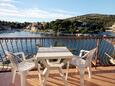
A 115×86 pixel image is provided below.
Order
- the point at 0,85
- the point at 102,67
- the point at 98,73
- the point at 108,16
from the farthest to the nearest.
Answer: the point at 108,16, the point at 102,67, the point at 98,73, the point at 0,85

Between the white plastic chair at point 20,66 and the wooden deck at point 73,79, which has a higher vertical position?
the white plastic chair at point 20,66

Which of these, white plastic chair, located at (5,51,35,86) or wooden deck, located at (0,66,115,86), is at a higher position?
white plastic chair, located at (5,51,35,86)

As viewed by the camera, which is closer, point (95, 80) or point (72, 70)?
point (95, 80)

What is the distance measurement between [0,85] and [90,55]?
2121 mm

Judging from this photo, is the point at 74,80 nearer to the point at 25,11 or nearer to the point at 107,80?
the point at 107,80

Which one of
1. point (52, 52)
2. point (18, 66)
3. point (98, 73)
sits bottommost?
point (98, 73)

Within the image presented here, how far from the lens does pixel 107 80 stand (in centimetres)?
459

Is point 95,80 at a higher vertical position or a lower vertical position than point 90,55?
lower

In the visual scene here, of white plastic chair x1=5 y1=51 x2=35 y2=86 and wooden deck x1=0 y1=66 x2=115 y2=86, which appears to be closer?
white plastic chair x1=5 y1=51 x2=35 y2=86

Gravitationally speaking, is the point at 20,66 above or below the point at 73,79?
above

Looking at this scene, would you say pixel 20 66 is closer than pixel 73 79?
Yes

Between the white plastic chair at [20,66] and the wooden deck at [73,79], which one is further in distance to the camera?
the wooden deck at [73,79]

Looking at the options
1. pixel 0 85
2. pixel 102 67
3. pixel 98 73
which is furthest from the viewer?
pixel 102 67

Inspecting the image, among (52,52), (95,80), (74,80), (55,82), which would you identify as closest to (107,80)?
(95,80)
